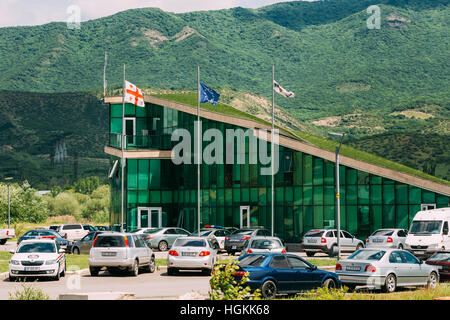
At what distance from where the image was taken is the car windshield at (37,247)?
25.1 meters

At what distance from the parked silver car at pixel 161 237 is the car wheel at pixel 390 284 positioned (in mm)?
22838

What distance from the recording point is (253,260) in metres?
19.9

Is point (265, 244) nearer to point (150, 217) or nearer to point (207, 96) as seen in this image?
point (207, 96)

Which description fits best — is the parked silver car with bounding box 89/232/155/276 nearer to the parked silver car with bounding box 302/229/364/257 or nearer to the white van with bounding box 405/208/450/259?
the parked silver car with bounding box 302/229/364/257

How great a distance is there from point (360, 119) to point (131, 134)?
90.9 meters

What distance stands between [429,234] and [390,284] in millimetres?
15425

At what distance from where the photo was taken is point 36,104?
181 metres

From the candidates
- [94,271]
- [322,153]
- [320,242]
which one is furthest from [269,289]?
[322,153]

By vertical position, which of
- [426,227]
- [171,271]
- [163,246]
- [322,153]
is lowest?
[163,246]

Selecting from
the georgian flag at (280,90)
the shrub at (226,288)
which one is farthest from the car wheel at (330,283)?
the georgian flag at (280,90)

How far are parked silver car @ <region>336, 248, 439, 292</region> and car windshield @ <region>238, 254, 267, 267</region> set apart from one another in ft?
11.0

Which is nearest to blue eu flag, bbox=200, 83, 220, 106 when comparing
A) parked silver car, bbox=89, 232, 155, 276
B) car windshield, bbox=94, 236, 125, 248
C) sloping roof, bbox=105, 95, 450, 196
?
sloping roof, bbox=105, 95, 450, 196

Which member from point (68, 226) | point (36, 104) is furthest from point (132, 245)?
point (36, 104)
